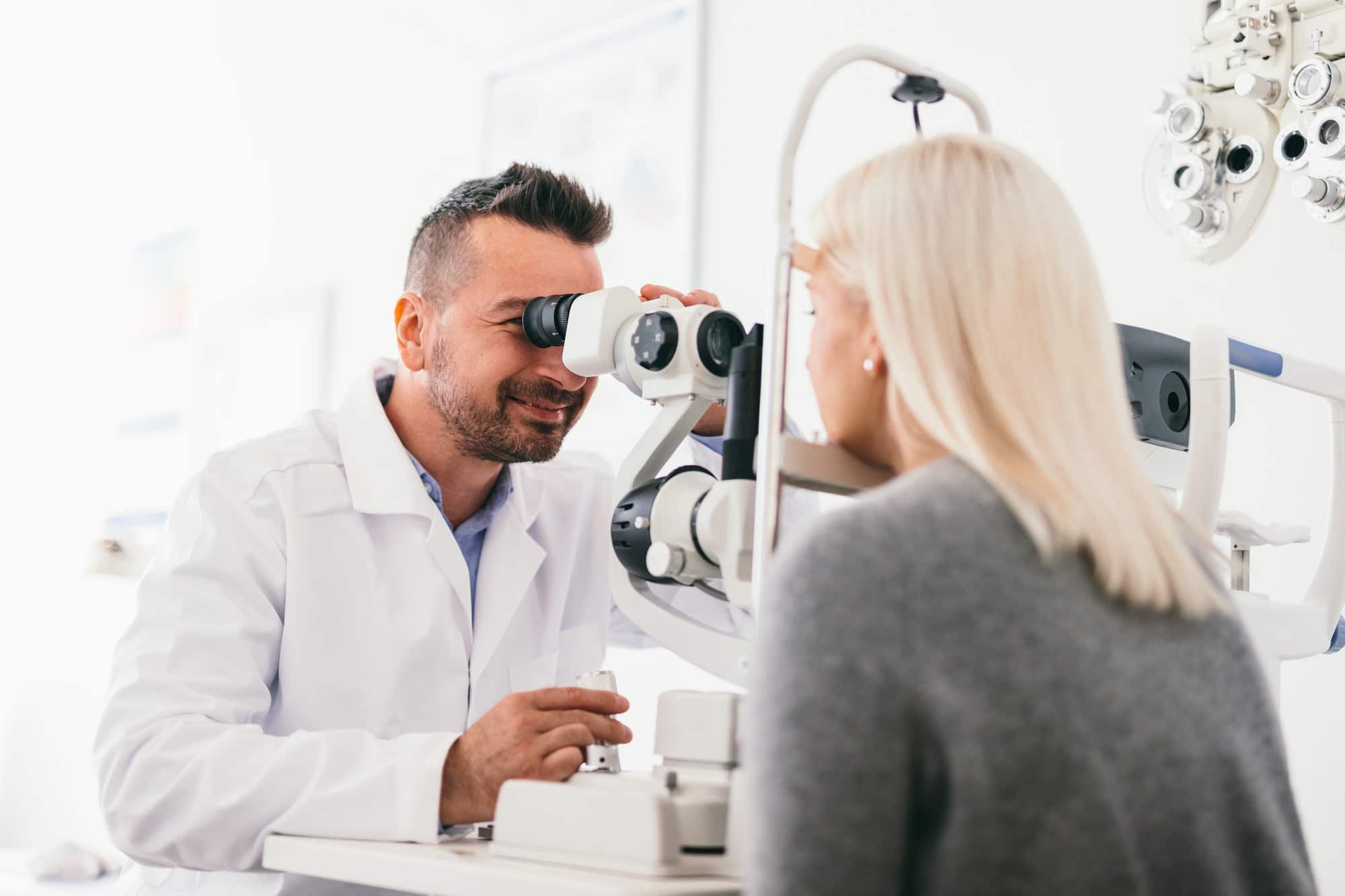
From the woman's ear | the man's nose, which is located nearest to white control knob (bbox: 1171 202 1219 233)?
the man's nose

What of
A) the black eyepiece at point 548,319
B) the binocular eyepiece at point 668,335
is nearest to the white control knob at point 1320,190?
the binocular eyepiece at point 668,335

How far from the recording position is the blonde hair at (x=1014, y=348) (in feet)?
2.50

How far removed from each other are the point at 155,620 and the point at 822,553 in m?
0.87

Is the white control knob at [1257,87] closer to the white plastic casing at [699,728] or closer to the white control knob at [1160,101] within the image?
the white control knob at [1160,101]

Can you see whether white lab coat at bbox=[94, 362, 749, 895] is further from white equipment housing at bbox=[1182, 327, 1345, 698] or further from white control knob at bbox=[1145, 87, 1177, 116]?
white control knob at bbox=[1145, 87, 1177, 116]

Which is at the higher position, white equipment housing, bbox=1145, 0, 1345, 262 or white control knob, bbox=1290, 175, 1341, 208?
white equipment housing, bbox=1145, 0, 1345, 262

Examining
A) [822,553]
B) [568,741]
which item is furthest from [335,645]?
[822,553]

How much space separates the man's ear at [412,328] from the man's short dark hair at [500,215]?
2cm

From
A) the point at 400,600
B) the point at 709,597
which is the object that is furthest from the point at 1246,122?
the point at 400,600

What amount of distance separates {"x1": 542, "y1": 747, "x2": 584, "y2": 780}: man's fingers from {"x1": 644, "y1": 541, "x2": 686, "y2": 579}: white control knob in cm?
18

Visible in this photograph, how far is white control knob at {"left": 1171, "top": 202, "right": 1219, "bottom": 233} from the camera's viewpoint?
166 cm

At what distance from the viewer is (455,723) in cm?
147

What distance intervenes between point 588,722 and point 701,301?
0.53m

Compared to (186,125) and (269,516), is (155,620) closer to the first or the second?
(269,516)
